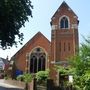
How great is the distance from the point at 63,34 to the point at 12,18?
18772mm

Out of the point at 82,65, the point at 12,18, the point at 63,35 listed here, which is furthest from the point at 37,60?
the point at 82,65

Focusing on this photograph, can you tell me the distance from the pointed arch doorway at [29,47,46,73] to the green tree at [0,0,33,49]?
74.8 feet

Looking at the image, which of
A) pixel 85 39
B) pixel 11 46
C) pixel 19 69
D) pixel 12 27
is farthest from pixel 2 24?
pixel 19 69

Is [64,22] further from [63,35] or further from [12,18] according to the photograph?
[12,18]

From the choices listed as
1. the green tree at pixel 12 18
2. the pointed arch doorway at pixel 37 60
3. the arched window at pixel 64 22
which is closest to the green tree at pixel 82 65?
the green tree at pixel 12 18

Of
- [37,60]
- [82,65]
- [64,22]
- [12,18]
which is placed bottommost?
[82,65]

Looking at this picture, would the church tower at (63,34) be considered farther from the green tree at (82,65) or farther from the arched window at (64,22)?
the green tree at (82,65)

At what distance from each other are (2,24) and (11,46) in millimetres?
4512

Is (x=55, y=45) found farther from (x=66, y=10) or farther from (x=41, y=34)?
(x=41, y=34)

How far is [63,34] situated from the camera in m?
48.0

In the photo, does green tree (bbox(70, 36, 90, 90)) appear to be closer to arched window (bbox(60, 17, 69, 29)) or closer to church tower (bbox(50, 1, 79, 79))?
church tower (bbox(50, 1, 79, 79))

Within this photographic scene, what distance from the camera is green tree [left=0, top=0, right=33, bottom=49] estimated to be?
93.1 feet

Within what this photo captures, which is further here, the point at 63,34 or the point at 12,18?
the point at 63,34

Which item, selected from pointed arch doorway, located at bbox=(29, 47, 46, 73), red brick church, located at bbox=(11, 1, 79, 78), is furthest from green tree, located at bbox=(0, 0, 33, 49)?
pointed arch doorway, located at bbox=(29, 47, 46, 73)
